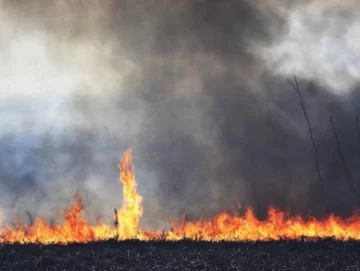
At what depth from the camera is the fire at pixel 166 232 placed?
74.1 ft

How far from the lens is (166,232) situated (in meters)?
24.3

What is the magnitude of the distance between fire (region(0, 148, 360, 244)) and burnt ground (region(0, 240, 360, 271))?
142 centimetres

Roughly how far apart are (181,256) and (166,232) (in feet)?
16.6

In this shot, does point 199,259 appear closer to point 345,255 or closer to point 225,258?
point 225,258

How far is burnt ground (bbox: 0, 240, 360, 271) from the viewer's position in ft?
60.4

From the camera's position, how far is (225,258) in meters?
19.2

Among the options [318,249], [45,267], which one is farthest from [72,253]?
[318,249]

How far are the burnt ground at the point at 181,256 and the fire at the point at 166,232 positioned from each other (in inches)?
56.0

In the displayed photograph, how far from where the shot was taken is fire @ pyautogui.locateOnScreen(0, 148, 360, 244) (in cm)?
2259

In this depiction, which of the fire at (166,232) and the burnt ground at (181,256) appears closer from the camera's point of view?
the burnt ground at (181,256)

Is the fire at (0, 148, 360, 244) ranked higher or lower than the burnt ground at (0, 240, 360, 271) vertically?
higher

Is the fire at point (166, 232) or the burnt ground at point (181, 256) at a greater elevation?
the fire at point (166, 232)

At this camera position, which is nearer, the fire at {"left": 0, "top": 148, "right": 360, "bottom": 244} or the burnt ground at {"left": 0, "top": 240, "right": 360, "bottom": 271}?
the burnt ground at {"left": 0, "top": 240, "right": 360, "bottom": 271}

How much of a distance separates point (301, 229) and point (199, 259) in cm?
798
